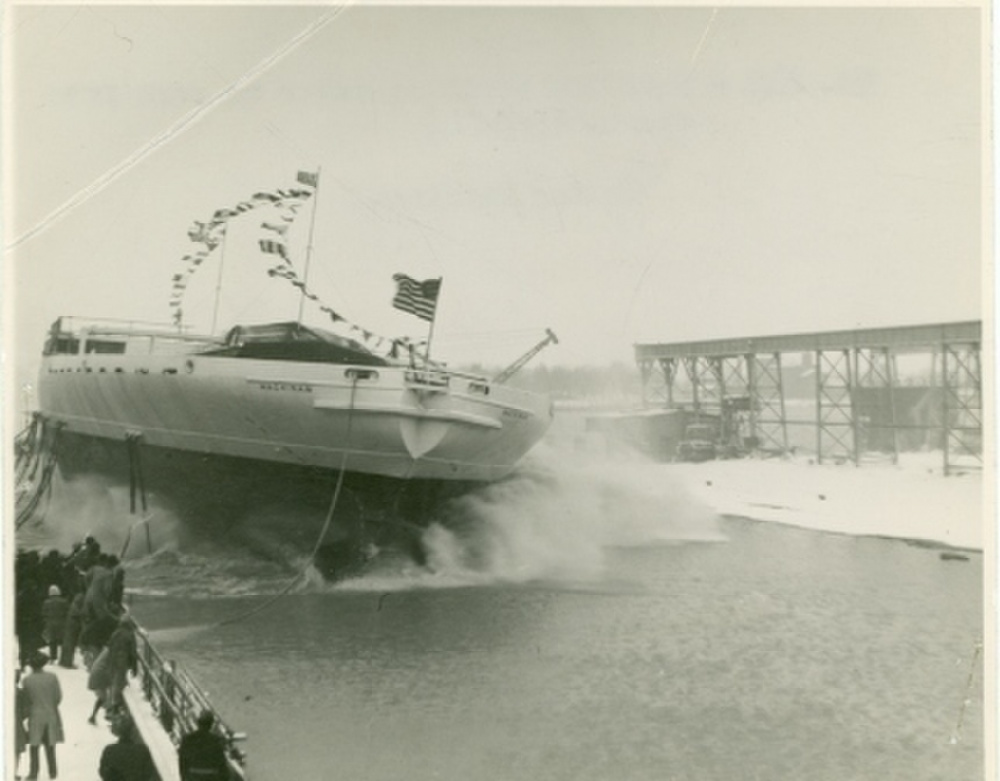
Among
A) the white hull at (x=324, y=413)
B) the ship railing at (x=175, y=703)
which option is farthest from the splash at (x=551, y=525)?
the ship railing at (x=175, y=703)

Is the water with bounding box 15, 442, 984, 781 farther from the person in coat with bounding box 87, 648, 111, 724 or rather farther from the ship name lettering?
the ship name lettering

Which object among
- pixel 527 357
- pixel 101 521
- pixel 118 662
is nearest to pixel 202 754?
pixel 118 662

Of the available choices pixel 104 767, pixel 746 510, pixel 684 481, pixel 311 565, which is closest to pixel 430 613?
pixel 311 565

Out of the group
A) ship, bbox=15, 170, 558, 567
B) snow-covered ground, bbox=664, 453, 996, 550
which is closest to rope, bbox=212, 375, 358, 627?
ship, bbox=15, 170, 558, 567

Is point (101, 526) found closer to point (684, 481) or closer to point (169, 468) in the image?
point (169, 468)

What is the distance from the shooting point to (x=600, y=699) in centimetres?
1698

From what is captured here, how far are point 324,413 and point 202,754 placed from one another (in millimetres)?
15102

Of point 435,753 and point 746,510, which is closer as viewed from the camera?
point 435,753

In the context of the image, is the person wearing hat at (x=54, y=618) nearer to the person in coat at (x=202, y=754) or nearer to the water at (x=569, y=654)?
the water at (x=569, y=654)

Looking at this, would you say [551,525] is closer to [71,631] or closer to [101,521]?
[101,521]

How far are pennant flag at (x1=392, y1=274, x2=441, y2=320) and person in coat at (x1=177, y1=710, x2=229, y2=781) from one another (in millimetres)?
15044

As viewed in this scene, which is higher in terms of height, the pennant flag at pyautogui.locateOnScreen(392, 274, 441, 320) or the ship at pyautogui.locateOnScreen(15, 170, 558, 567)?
the pennant flag at pyautogui.locateOnScreen(392, 274, 441, 320)

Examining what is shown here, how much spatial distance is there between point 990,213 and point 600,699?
10.6 metres

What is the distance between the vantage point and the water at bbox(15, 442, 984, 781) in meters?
14.8
